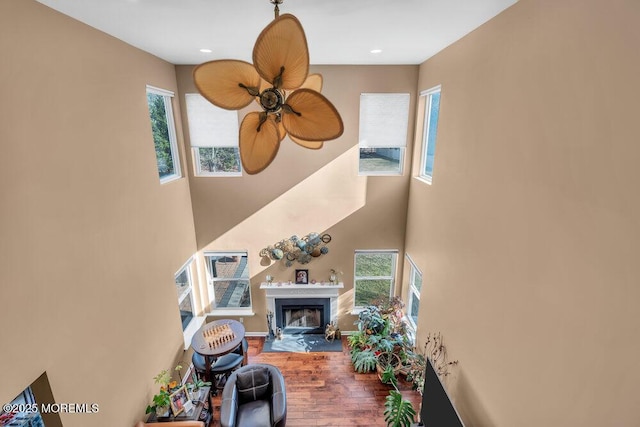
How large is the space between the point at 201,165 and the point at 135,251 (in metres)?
2.05

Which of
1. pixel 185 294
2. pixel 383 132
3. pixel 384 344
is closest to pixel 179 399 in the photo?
pixel 185 294

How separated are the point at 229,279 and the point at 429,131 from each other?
4.23 m

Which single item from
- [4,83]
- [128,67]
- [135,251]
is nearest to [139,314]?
[135,251]

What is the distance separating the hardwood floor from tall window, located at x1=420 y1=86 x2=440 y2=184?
3.18 m

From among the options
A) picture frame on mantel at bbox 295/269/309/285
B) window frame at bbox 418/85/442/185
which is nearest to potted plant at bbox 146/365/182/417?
picture frame on mantel at bbox 295/269/309/285

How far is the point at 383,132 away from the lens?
4727mm

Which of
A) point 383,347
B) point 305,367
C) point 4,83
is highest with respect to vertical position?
point 4,83

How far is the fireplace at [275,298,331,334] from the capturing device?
5.43m

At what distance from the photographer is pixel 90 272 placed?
253cm

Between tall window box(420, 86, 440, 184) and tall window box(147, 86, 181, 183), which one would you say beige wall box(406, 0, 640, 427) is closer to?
tall window box(420, 86, 440, 184)

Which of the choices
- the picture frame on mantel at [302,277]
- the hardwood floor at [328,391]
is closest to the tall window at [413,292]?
the hardwood floor at [328,391]

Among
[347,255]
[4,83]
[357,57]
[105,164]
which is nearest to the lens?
[4,83]

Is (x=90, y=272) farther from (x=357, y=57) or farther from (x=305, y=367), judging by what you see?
(x=357, y=57)

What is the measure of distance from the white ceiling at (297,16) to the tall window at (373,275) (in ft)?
10.9
